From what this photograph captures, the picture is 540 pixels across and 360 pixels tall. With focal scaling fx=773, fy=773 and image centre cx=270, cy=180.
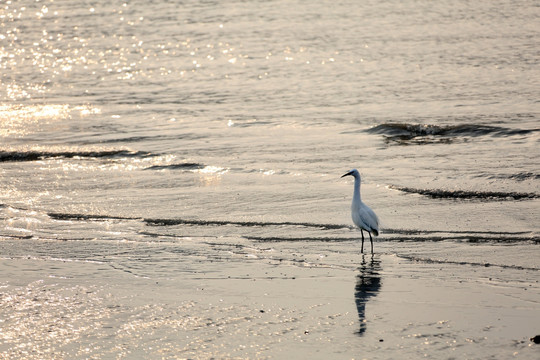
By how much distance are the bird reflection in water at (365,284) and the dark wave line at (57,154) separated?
25.0ft

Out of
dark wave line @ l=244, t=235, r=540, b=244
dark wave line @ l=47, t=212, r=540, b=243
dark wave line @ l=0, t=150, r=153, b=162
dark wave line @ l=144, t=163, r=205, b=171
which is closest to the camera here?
dark wave line @ l=244, t=235, r=540, b=244

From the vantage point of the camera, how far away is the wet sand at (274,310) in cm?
584

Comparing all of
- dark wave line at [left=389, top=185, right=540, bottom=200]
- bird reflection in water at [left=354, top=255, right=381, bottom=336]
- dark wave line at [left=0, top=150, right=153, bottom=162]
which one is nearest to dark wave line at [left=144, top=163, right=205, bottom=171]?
dark wave line at [left=0, top=150, right=153, bottom=162]

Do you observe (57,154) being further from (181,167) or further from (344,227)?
(344,227)

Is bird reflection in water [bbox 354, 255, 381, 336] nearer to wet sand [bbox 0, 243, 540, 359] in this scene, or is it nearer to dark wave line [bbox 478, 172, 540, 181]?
wet sand [bbox 0, 243, 540, 359]

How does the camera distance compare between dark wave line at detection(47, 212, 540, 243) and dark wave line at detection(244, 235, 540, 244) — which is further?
dark wave line at detection(47, 212, 540, 243)

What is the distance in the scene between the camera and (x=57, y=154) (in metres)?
15.5

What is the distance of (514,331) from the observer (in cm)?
600

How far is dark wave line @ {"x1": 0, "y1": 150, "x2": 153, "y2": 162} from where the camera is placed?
1508cm

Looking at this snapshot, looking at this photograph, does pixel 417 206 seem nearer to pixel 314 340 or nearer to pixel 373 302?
pixel 373 302

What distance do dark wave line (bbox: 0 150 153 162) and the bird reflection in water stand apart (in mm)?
7632

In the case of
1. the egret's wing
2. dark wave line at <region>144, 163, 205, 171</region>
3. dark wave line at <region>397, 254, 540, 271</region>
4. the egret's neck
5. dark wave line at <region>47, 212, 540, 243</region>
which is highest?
the egret's neck

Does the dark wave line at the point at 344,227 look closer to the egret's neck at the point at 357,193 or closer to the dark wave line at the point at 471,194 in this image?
the egret's neck at the point at 357,193

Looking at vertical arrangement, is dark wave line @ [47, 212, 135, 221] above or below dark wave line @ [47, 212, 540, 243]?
above
